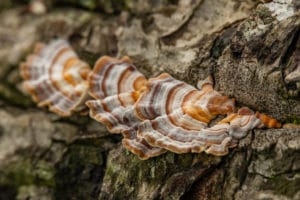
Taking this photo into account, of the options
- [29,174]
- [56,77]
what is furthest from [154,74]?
[29,174]

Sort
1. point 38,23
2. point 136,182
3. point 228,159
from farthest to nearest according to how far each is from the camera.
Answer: point 38,23, point 136,182, point 228,159

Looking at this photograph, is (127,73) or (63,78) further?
(63,78)

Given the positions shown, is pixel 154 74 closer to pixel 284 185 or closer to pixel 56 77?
pixel 56 77

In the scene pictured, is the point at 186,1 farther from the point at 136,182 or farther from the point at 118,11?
the point at 136,182

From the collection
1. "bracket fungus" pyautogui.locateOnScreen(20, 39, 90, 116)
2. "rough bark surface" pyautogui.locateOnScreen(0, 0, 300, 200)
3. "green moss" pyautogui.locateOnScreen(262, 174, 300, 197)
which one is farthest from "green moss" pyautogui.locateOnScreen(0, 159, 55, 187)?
"green moss" pyautogui.locateOnScreen(262, 174, 300, 197)

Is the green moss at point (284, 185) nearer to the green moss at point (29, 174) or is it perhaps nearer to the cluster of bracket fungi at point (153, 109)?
the cluster of bracket fungi at point (153, 109)

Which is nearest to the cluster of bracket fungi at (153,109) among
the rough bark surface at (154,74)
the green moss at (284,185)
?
the rough bark surface at (154,74)

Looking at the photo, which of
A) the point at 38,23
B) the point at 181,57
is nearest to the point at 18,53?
the point at 38,23
